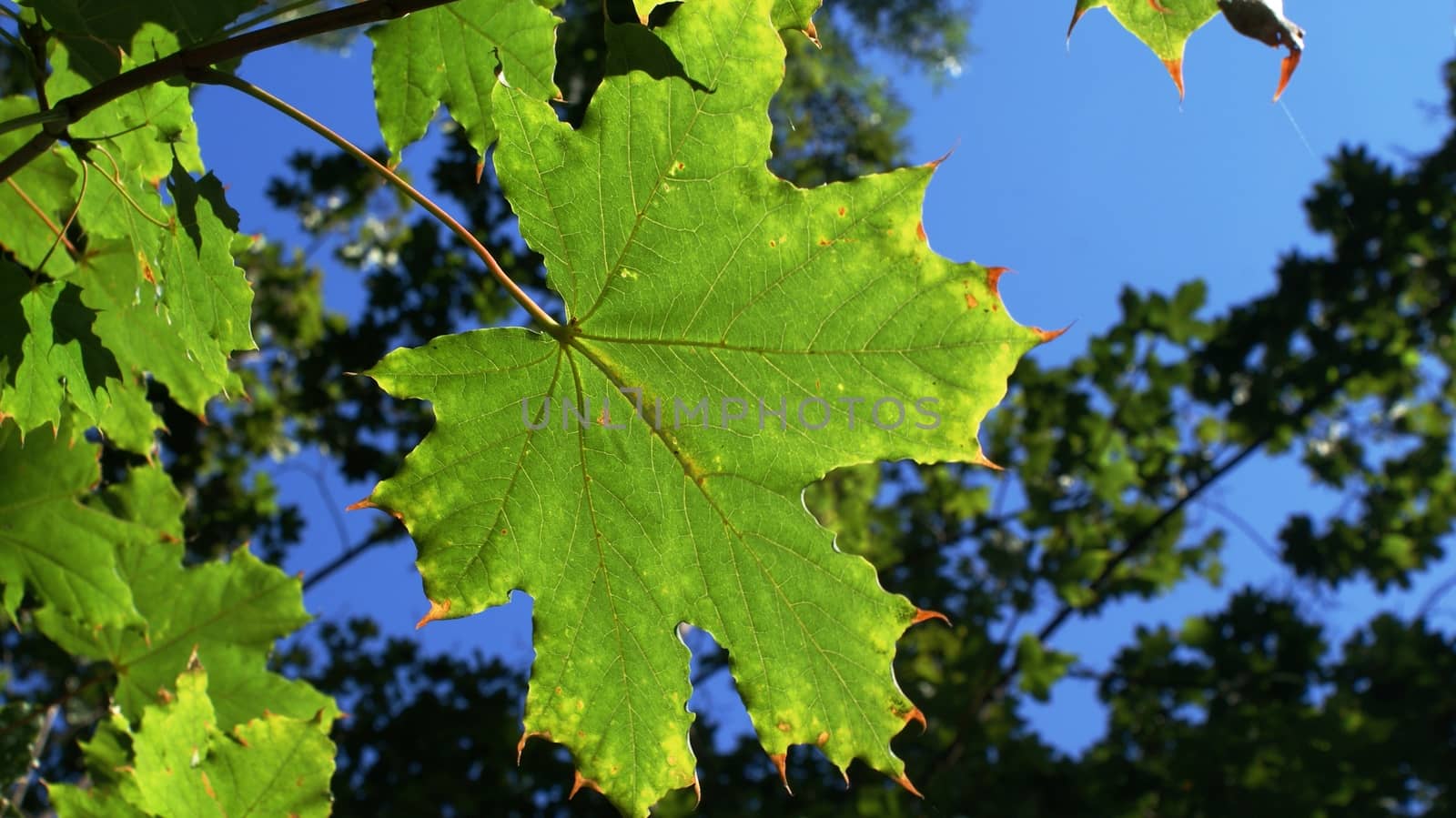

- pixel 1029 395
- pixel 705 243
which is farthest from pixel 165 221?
pixel 1029 395

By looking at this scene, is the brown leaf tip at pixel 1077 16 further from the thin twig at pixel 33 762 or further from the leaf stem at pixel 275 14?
the thin twig at pixel 33 762

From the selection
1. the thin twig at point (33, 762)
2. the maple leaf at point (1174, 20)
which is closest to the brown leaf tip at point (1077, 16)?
the maple leaf at point (1174, 20)

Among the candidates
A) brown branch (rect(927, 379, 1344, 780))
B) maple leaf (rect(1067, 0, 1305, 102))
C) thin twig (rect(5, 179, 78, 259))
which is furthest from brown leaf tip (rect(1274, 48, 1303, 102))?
brown branch (rect(927, 379, 1344, 780))

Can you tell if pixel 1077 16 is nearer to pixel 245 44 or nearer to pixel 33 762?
pixel 245 44

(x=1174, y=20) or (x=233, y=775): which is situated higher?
(x=1174, y=20)

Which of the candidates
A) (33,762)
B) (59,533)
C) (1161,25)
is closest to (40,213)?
(59,533)

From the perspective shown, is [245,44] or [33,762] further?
[33,762]
